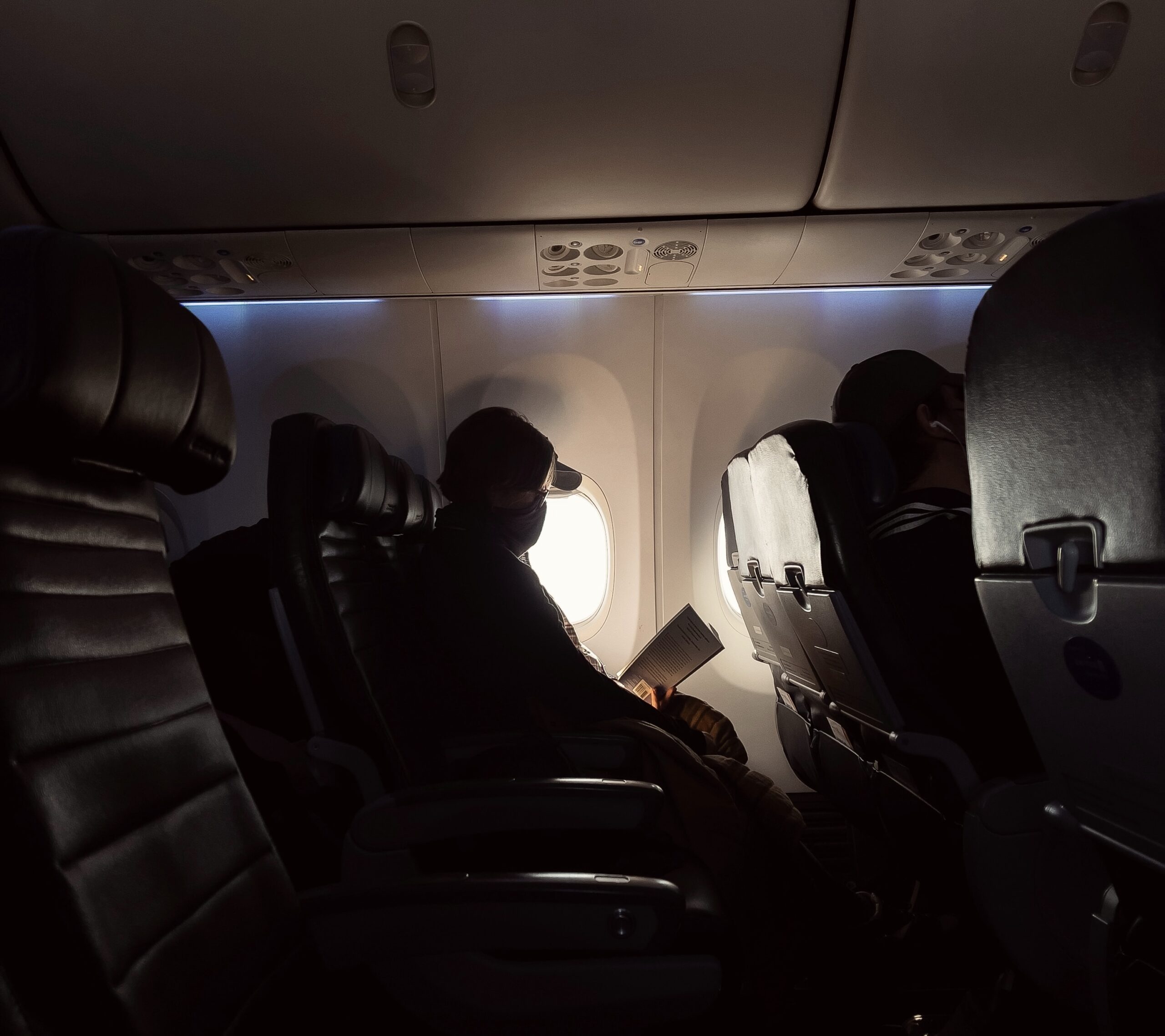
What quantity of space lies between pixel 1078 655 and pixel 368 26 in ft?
6.84

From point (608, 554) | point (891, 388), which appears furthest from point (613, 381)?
point (891, 388)

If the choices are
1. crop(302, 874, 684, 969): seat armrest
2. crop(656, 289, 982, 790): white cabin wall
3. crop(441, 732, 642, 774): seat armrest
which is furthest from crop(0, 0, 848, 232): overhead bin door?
crop(302, 874, 684, 969): seat armrest

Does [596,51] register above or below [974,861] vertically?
above

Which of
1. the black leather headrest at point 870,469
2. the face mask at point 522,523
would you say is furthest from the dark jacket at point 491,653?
the black leather headrest at point 870,469

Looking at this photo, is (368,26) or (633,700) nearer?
(368,26)

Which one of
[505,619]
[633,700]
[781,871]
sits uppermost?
[505,619]

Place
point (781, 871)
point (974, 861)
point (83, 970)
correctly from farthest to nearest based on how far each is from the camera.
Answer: point (781, 871), point (974, 861), point (83, 970)

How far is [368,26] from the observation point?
71.3 inches

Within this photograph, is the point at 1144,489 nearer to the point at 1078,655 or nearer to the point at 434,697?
the point at 1078,655

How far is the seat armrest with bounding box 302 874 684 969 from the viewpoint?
865mm

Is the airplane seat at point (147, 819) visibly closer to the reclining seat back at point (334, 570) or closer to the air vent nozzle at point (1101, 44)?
the reclining seat back at point (334, 570)

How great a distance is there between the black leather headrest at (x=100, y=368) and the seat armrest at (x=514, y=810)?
615 millimetres

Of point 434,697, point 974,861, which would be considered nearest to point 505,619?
point 434,697

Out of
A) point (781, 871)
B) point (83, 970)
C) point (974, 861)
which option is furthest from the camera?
point (781, 871)
